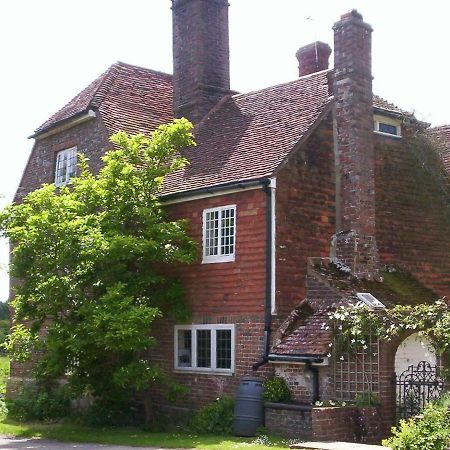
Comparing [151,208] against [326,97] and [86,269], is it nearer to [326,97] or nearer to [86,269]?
[86,269]

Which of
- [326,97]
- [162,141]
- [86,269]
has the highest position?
[326,97]

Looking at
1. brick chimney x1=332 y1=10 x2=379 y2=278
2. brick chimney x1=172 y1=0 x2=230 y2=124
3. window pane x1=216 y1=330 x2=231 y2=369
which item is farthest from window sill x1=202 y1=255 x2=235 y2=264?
brick chimney x1=172 y1=0 x2=230 y2=124

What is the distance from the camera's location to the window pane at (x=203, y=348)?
20078 mm

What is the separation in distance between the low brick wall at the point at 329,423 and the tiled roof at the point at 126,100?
1042 cm

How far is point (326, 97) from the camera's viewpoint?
2106 centimetres

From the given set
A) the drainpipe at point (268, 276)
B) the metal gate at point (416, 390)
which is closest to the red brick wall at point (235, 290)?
the drainpipe at point (268, 276)

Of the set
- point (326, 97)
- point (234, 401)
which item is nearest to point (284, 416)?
point (234, 401)

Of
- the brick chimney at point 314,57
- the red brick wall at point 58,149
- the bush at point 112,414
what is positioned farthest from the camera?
the brick chimney at point 314,57

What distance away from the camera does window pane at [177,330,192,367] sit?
20.8m

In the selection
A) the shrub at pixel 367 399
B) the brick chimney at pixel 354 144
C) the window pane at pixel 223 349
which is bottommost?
the shrub at pixel 367 399

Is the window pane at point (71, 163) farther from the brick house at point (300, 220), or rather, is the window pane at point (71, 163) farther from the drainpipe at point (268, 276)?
the drainpipe at point (268, 276)

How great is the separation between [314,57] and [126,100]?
6.10 meters

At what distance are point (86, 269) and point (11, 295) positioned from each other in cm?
837

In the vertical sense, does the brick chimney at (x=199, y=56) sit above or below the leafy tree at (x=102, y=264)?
above
